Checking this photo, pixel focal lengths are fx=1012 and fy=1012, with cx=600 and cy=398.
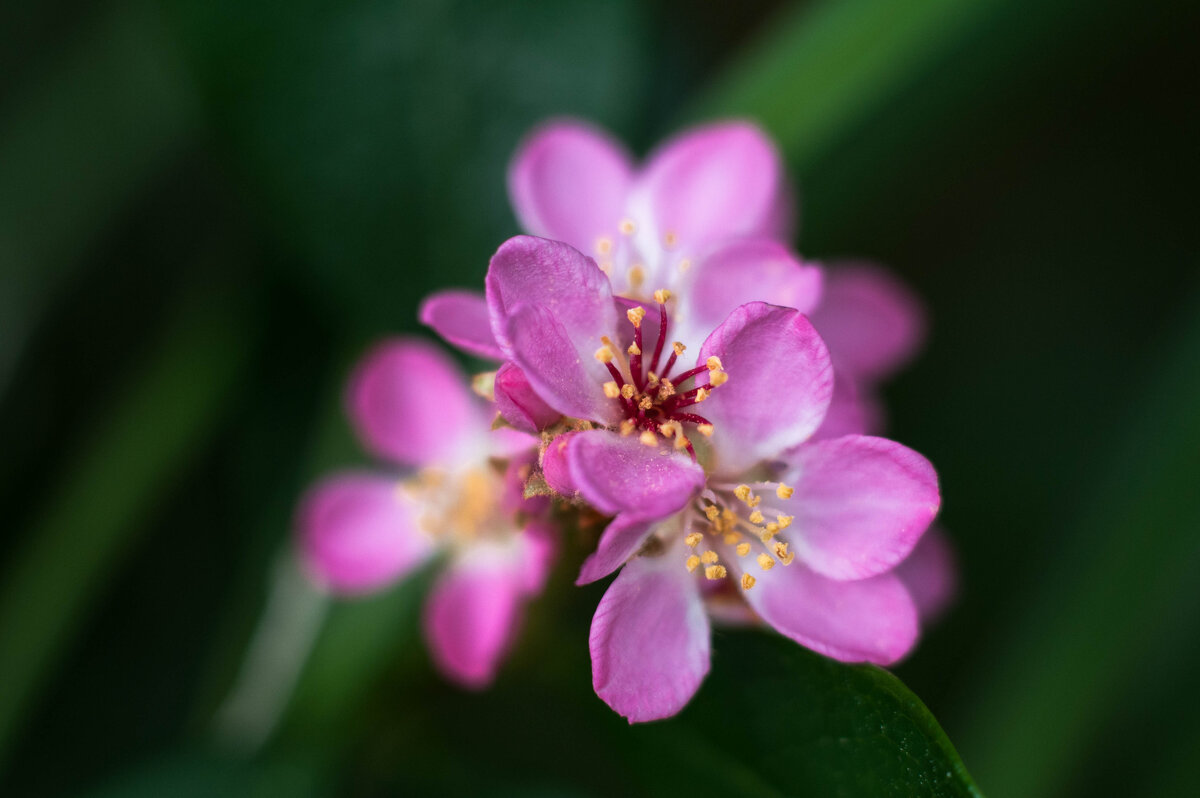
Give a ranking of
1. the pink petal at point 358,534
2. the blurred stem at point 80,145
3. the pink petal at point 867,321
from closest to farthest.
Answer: the pink petal at point 867,321, the pink petal at point 358,534, the blurred stem at point 80,145

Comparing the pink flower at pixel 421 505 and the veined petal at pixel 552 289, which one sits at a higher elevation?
the veined petal at pixel 552 289

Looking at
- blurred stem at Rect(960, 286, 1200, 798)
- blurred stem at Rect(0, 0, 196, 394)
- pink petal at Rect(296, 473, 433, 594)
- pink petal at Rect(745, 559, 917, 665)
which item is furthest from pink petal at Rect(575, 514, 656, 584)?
blurred stem at Rect(0, 0, 196, 394)

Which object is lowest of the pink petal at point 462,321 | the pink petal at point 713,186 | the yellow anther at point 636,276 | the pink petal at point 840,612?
the pink petal at point 840,612

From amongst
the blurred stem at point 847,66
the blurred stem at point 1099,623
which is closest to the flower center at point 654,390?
the blurred stem at point 847,66

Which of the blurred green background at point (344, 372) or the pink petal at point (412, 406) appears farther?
the blurred green background at point (344, 372)

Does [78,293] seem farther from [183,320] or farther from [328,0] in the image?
[328,0]

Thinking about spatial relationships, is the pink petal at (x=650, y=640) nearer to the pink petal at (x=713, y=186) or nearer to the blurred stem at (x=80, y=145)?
the pink petal at (x=713, y=186)

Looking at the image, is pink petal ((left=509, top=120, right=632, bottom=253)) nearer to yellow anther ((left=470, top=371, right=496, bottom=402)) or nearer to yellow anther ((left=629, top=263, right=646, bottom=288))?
yellow anther ((left=629, top=263, right=646, bottom=288))
